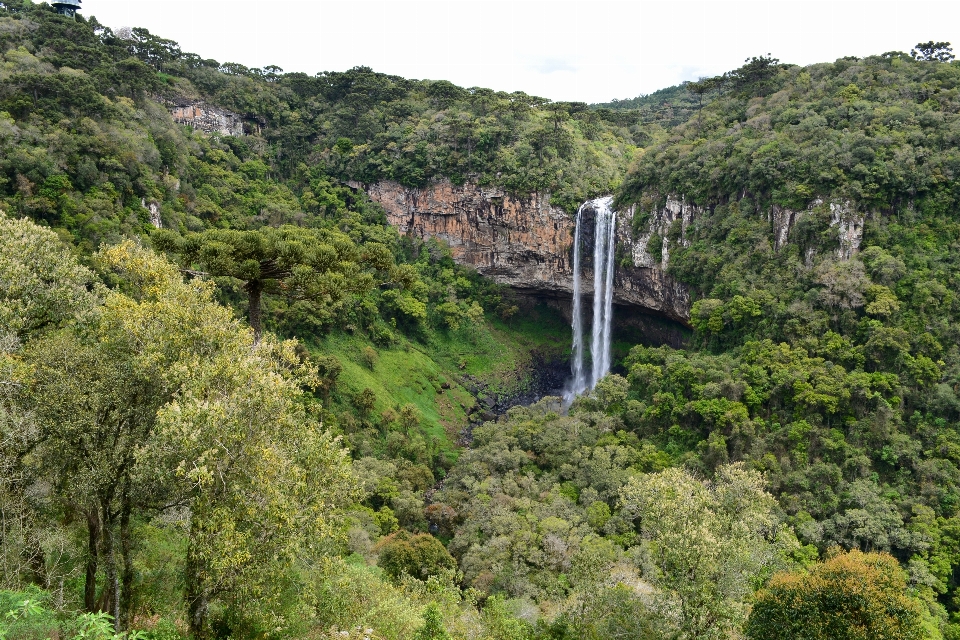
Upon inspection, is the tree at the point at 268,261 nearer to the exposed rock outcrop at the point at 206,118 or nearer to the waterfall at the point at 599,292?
the waterfall at the point at 599,292

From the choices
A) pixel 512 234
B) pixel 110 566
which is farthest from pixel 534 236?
pixel 110 566

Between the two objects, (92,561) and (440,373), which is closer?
(92,561)

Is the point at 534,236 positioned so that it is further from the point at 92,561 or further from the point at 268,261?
the point at 92,561

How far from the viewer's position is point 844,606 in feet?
28.3

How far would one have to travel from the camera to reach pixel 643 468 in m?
23.9

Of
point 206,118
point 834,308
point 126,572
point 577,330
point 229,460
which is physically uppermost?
point 206,118

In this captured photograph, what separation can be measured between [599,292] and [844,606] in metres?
32.6

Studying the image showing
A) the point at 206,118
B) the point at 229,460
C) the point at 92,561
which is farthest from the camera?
the point at 206,118

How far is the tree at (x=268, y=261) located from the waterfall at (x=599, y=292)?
27.1 meters

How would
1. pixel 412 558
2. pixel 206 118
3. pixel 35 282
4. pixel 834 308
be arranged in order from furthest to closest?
pixel 206 118
pixel 834 308
pixel 412 558
pixel 35 282

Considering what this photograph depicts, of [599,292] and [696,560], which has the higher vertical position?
[599,292]

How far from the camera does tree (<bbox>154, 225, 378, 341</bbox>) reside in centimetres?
1364

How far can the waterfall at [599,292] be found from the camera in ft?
129

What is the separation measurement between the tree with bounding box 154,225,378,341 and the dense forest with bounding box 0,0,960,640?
0.29ft
